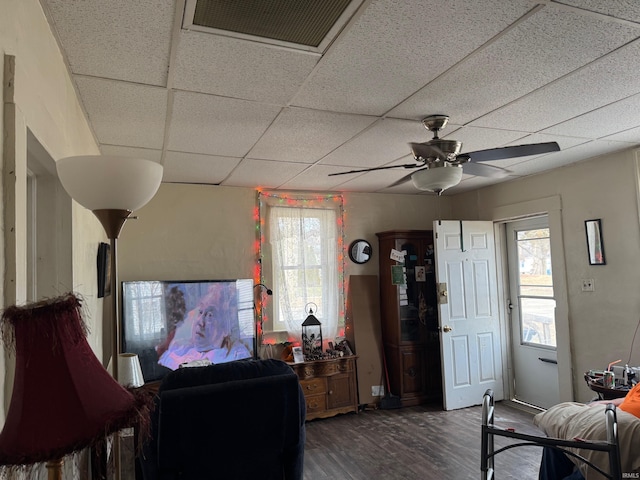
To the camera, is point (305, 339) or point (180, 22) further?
point (305, 339)

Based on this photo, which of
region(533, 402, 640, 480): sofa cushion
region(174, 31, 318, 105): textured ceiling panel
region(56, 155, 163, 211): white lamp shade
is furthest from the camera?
region(533, 402, 640, 480): sofa cushion

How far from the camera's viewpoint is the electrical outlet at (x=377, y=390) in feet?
15.9

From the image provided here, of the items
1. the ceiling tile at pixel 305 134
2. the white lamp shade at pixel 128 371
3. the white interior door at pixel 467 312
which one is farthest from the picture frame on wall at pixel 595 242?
the white lamp shade at pixel 128 371

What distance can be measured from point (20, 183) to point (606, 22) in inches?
80.4

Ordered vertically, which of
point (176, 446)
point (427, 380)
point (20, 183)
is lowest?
point (427, 380)

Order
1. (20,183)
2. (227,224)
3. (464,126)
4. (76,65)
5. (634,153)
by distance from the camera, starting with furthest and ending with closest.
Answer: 1. (227,224)
2. (634,153)
3. (464,126)
4. (76,65)
5. (20,183)

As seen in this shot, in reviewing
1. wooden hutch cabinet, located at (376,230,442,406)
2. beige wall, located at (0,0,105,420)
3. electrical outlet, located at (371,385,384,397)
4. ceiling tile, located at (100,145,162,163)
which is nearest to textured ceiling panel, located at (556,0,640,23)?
beige wall, located at (0,0,105,420)

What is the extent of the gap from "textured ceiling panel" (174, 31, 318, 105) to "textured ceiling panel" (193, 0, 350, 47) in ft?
0.31

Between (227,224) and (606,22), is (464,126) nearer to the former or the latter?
(606,22)

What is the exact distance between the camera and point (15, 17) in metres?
1.18

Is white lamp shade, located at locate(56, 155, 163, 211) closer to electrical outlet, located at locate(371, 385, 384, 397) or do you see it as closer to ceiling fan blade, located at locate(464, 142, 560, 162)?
ceiling fan blade, located at locate(464, 142, 560, 162)

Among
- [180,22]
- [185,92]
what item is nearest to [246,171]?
[185,92]

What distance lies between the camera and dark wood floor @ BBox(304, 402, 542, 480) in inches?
129

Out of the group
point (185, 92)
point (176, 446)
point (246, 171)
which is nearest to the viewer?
point (176, 446)
